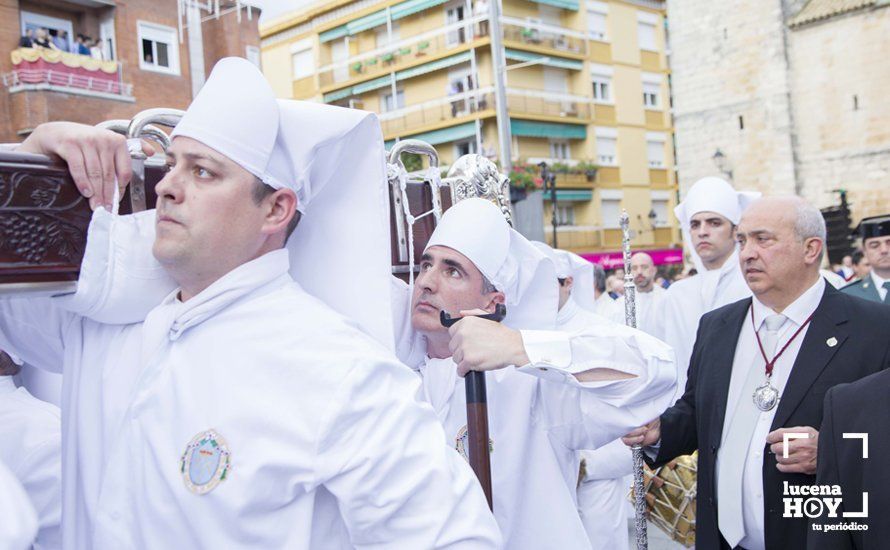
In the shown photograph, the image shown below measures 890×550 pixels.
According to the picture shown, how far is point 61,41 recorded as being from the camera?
17.3m

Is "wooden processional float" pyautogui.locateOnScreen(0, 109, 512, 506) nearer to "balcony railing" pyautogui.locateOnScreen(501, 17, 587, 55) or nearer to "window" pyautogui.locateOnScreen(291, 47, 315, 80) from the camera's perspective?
"balcony railing" pyautogui.locateOnScreen(501, 17, 587, 55)

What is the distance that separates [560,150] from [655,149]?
15.6 feet

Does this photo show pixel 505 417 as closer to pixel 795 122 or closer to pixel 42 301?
pixel 42 301

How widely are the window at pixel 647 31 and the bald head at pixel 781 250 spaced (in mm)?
31772

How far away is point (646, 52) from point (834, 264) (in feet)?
56.4

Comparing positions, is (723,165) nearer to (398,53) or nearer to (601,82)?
(601,82)

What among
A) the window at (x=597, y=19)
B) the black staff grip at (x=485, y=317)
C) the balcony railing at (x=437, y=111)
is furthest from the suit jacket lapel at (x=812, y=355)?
the window at (x=597, y=19)

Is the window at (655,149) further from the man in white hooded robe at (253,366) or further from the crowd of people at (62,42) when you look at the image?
the man in white hooded robe at (253,366)

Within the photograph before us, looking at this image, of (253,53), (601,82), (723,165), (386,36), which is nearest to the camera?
(253,53)

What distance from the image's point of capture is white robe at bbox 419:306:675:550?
257cm

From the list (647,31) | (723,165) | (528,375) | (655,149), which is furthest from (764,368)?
(647,31)

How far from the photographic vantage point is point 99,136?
185 centimetres

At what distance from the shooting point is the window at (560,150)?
31.9 m

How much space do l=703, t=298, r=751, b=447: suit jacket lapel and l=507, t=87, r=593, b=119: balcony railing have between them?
84.4 feet
